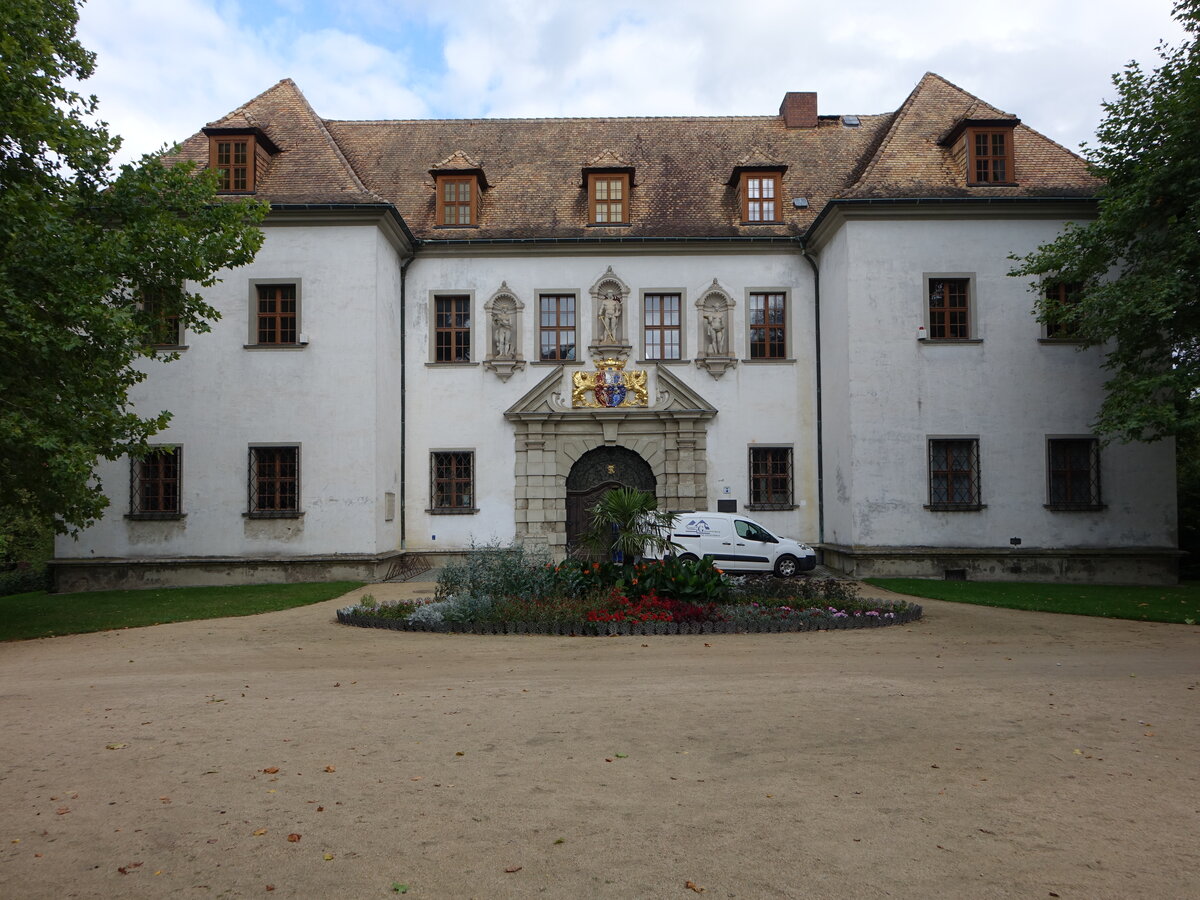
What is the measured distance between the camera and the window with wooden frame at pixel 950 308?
68.2ft

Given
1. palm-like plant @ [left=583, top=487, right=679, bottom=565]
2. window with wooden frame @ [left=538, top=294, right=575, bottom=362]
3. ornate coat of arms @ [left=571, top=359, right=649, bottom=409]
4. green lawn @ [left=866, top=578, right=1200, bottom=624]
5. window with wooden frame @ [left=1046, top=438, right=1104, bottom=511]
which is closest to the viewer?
palm-like plant @ [left=583, top=487, right=679, bottom=565]

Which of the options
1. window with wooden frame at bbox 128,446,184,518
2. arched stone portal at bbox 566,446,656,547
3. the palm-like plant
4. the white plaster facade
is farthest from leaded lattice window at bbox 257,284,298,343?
the palm-like plant

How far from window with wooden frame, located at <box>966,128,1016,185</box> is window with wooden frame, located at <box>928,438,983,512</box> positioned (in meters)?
6.14

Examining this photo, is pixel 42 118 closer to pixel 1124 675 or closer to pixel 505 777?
pixel 505 777

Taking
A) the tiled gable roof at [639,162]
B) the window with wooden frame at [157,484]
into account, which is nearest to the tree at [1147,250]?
the tiled gable roof at [639,162]

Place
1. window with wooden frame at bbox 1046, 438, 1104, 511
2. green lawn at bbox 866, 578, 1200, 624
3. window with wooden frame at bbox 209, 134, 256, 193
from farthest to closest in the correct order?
window with wooden frame at bbox 209, 134, 256, 193
window with wooden frame at bbox 1046, 438, 1104, 511
green lawn at bbox 866, 578, 1200, 624

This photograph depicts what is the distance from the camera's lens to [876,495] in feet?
66.1

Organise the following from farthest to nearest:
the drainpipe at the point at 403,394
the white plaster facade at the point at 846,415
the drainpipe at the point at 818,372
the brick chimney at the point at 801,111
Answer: the brick chimney at the point at 801,111 < the drainpipe at the point at 403,394 < the drainpipe at the point at 818,372 < the white plaster facade at the point at 846,415

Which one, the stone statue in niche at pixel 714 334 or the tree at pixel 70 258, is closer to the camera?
the tree at pixel 70 258

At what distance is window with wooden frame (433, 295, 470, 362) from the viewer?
2289 cm

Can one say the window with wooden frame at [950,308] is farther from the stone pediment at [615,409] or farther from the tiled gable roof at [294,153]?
the tiled gable roof at [294,153]

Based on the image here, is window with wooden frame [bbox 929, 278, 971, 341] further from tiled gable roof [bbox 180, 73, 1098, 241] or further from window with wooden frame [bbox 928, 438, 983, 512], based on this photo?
window with wooden frame [bbox 928, 438, 983, 512]

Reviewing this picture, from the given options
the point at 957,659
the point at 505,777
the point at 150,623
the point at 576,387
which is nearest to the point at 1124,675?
the point at 957,659

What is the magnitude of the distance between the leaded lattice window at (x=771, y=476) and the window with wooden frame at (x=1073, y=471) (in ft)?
19.1
